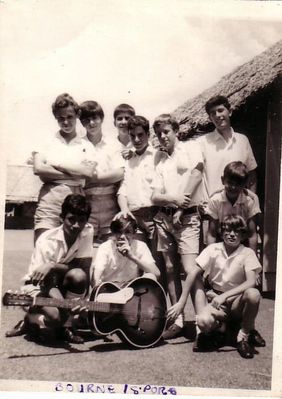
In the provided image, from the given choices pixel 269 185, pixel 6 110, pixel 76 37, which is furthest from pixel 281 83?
pixel 6 110

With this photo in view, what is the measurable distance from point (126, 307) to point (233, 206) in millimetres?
1125

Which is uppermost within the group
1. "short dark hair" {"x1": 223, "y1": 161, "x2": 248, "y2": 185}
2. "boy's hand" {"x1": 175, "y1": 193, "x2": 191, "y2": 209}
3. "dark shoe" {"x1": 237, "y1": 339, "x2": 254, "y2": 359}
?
"short dark hair" {"x1": 223, "y1": 161, "x2": 248, "y2": 185}

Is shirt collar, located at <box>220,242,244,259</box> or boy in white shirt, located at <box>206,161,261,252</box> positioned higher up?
boy in white shirt, located at <box>206,161,261,252</box>

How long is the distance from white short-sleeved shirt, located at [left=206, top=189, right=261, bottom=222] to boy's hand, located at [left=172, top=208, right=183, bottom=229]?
0.23m

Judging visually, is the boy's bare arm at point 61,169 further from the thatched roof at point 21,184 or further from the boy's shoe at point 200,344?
the boy's shoe at point 200,344

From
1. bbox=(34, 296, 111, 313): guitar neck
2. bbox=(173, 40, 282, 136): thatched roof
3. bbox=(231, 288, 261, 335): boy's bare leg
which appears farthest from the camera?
bbox=(173, 40, 282, 136): thatched roof

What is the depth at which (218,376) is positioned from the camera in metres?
3.83

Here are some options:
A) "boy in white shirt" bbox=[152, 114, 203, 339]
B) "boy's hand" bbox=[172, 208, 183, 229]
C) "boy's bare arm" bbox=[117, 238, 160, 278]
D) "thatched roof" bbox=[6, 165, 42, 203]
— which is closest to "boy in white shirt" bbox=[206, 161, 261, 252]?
"boy in white shirt" bbox=[152, 114, 203, 339]

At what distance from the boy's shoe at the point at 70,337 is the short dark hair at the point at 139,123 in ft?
5.23

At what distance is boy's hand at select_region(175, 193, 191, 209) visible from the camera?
3.93 metres

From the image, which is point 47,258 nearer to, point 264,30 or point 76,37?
point 76,37

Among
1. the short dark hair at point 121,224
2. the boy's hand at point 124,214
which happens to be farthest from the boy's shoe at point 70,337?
the boy's hand at point 124,214

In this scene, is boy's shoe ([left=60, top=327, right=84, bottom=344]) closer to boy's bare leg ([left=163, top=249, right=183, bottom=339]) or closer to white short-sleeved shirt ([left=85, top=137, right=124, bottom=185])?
boy's bare leg ([left=163, top=249, right=183, bottom=339])

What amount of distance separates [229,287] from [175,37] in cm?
195
